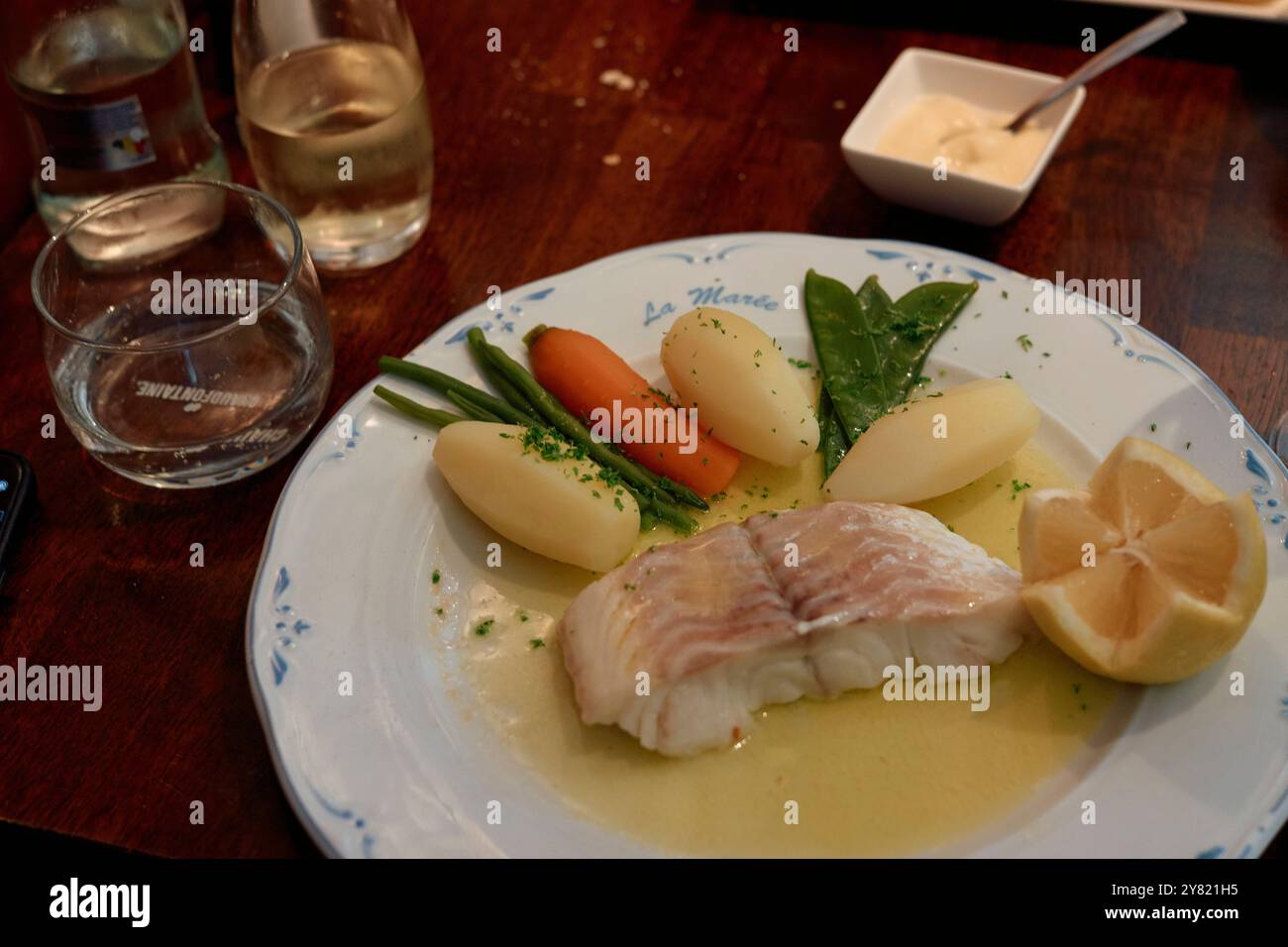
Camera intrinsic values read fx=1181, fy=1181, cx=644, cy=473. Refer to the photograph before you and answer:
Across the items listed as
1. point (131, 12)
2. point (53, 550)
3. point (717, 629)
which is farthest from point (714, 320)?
point (131, 12)

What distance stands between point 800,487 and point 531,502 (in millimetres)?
522

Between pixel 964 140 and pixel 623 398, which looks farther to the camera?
pixel 964 140

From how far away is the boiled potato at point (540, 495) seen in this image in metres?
1.98

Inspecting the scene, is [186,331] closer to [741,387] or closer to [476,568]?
[476,568]

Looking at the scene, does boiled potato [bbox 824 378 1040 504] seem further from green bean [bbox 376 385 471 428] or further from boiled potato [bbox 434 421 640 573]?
green bean [bbox 376 385 471 428]

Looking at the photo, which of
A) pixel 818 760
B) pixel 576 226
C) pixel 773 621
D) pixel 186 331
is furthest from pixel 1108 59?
pixel 186 331

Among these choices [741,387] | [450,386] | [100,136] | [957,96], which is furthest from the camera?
[957,96]

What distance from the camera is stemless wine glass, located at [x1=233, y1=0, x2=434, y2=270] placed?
8.15 ft

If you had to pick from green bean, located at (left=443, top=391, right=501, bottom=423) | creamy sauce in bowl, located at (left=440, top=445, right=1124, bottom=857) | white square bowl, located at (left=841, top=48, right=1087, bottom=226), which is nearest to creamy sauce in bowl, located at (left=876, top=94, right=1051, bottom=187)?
white square bowl, located at (left=841, top=48, right=1087, bottom=226)

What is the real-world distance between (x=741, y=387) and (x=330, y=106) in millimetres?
1132

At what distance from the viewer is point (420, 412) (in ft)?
7.25

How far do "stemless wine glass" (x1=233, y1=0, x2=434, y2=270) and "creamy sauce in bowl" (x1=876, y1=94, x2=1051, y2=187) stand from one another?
110 centimetres

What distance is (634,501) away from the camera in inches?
81.2

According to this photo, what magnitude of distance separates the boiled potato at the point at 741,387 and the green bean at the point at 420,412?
0.43 m
